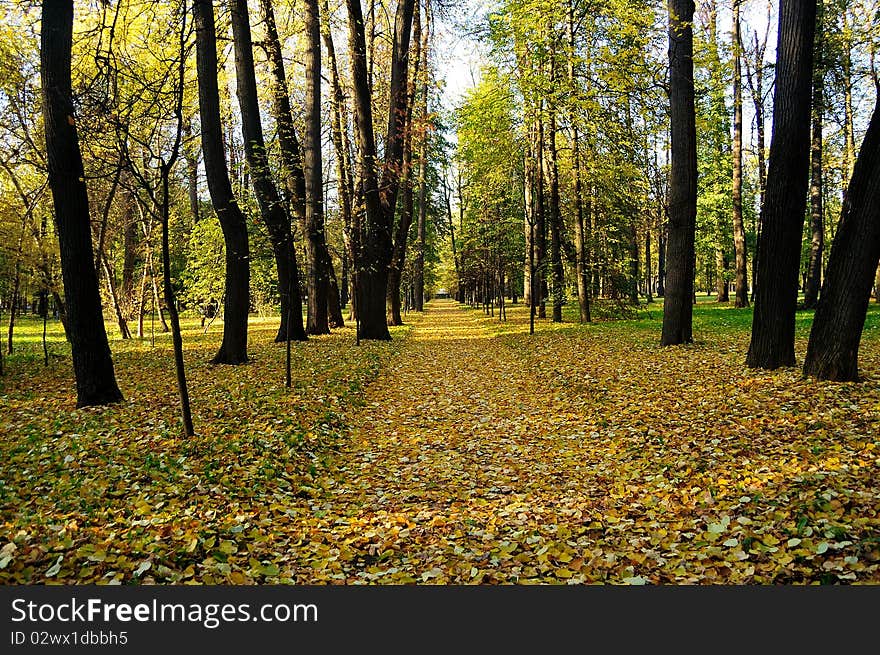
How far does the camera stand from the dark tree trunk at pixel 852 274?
267 inches

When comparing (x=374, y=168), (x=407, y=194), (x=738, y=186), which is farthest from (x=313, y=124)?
(x=738, y=186)

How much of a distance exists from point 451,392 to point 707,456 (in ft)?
17.3

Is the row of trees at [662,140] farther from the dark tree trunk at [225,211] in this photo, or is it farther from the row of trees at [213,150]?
the dark tree trunk at [225,211]

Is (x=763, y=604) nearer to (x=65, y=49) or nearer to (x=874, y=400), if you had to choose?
(x=874, y=400)

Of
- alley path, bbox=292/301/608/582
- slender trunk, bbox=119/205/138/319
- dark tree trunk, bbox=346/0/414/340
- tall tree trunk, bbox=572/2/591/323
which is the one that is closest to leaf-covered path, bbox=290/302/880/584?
alley path, bbox=292/301/608/582

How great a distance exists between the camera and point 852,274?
6.93 m

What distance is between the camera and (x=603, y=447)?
21.3 ft

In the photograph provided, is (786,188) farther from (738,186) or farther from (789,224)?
(738,186)

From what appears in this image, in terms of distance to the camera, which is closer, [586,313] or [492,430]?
[492,430]

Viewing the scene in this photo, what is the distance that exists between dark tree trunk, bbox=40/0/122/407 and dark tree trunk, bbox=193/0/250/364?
3328 mm

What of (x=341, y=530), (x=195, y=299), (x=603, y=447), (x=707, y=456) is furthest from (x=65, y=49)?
(x=195, y=299)

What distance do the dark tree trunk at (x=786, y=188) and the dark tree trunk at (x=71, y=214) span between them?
9.97 meters

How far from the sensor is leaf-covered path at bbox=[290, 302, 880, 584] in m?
3.81

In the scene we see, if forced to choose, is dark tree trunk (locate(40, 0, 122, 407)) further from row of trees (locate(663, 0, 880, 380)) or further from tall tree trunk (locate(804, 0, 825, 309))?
tall tree trunk (locate(804, 0, 825, 309))
